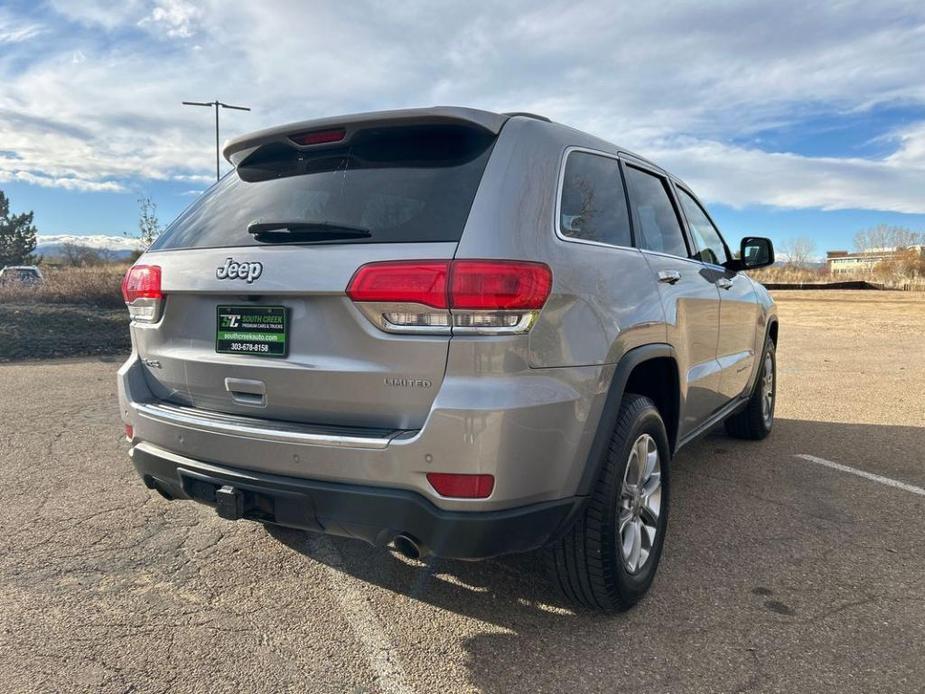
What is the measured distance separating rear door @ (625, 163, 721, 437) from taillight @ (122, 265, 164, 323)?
6.94 ft

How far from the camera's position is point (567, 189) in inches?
102

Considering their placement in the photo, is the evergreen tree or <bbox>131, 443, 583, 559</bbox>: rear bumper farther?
the evergreen tree

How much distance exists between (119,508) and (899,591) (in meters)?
3.90

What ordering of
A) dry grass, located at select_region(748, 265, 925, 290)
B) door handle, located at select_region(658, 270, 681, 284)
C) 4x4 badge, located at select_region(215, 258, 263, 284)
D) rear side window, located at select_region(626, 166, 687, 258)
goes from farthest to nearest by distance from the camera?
dry grass, located at select_region(748, 265, 925, 290) < rear side window, located at select_region(626, 166, 687, 258) < door handle, located at select_region(658, 270, 681, 284) < 4x4 badge, located at select_region(215, 258, 263, 284)

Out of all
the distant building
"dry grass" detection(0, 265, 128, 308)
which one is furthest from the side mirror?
the distant building

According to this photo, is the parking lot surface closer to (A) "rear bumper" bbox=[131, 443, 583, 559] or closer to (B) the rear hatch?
(A) "rear bumper" bbox=[131, 443, 583, 559]

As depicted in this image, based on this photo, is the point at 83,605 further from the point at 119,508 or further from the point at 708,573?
the point at 708,573

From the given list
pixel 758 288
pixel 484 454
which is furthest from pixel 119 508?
pixel 758 288

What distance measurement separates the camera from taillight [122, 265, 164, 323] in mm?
2746

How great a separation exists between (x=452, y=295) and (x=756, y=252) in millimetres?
3343

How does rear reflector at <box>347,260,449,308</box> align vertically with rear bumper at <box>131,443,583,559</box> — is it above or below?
above

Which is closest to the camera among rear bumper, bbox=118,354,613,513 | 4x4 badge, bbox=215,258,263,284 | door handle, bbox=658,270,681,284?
rear bumper, bbox=118,354,613,513

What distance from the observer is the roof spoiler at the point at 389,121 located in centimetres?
234

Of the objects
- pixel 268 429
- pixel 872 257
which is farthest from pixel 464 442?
pixel 872 257
